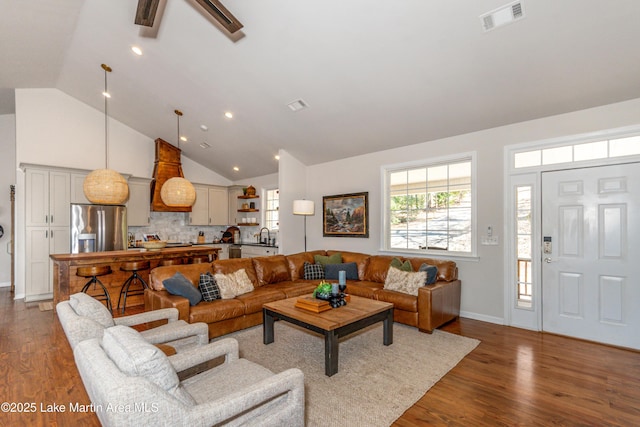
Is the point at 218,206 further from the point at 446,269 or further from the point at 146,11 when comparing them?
the point at 146,11

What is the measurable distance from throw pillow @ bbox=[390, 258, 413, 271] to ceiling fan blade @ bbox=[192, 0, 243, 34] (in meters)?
3.59

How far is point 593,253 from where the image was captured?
366cm

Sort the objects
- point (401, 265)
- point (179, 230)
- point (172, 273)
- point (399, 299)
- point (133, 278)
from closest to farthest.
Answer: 1. point (172, 273)
2. point (399, 299)
3. point (401, 265)
4. point (133, 278)
5. point (179, 230)

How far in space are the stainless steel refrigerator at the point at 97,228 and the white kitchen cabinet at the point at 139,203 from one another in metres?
0.47

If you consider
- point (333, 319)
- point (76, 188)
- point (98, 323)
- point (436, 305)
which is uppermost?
point (76, 188)

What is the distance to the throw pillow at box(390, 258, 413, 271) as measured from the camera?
454 centimetres

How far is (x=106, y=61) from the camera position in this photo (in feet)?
15.9

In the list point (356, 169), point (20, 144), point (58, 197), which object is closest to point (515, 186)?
point (356, 169)

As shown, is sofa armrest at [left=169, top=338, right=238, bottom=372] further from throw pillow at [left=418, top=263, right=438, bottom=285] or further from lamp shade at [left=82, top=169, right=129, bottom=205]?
lamp shade at [left=82, top=169, right=129, bottom=205]

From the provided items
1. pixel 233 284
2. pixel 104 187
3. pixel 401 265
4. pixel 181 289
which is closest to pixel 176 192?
pixel 104 187

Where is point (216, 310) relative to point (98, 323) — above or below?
below

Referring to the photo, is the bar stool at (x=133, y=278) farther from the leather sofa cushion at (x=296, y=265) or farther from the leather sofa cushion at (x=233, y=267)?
the leather sofa cushion at (x=296, y=265)

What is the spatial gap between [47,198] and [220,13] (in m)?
5.61

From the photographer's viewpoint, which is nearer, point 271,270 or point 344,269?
point 271,270
